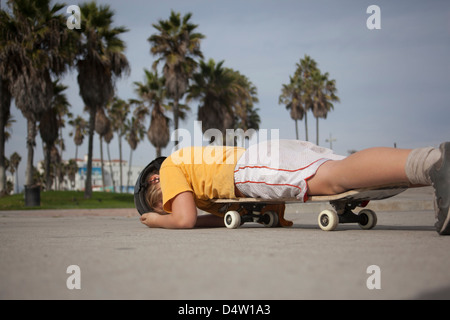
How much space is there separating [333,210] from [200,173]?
54.7 inches

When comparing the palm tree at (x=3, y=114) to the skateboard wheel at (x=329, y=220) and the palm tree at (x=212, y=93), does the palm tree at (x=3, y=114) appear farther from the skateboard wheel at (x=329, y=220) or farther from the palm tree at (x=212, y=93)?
the skateboard wheel at (x=329, y=220)

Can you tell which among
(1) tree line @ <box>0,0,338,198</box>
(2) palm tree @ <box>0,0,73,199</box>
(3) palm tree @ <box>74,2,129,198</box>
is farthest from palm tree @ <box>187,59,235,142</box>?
(2) palm tree @ <box>0,0,73,199</box>

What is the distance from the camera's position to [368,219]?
4434mm

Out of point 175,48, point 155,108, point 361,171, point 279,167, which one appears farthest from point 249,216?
point 155,108

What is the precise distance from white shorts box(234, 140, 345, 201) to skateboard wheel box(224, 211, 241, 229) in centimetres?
48

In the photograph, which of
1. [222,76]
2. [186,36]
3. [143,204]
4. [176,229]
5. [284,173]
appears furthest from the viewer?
[222,76]

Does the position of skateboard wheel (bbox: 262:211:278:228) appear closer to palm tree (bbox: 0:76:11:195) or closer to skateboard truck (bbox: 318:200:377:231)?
skateboard truck (bbox: 318:200:377:231)

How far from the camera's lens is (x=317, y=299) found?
1520 millimetres

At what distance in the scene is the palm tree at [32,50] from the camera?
853 inches

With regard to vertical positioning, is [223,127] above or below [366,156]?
above
